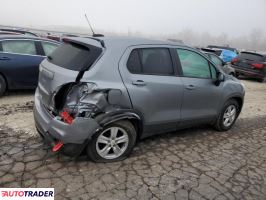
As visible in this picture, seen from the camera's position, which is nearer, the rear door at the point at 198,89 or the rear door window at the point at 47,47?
the rear door at the point at 198,89

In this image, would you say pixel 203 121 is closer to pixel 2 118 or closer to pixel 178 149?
pixel 178 149

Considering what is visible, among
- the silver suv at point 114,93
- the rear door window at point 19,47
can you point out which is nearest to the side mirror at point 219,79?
the silver suv at point 114,93

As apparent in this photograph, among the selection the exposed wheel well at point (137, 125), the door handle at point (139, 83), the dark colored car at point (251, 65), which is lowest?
the dark colored car at point (251, 65)

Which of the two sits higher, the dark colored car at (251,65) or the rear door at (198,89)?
the rear door at (198,89)

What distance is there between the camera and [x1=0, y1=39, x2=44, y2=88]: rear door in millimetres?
7312

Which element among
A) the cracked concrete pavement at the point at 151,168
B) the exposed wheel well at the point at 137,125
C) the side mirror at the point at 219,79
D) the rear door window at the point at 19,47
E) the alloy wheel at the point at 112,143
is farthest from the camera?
the rear door window at the point at 19,47

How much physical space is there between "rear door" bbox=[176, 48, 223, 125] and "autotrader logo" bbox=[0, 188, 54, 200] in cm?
249

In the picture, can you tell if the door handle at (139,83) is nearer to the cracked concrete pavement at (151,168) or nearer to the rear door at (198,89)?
the rear door at (198,89)

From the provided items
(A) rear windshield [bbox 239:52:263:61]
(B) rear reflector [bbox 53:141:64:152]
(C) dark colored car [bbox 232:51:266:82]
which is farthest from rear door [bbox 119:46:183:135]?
(A) rear windshield [bbox 239:52:263:61]

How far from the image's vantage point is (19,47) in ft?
25.1

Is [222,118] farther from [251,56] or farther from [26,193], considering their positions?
[251,56]

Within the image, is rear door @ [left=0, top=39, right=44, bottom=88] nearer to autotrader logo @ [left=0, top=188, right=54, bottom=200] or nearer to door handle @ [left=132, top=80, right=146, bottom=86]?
door handle @ [left=132, top=80, right=146, bottom=86]

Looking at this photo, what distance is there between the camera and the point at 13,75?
291 inches

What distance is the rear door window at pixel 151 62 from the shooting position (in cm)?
430
